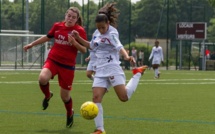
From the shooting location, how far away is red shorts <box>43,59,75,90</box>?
39.7 ft

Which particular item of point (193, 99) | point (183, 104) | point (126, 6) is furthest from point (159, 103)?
point (126, 6)

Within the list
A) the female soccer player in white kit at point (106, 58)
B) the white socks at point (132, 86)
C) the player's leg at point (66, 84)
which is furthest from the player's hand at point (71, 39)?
the player's leg at point (66, 84)

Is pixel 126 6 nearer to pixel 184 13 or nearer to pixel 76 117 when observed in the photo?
pixel 184 13

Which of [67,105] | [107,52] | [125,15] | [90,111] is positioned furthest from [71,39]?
[125,15]

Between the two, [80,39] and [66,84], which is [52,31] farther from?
[80,39]

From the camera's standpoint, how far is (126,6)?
71.8 meters

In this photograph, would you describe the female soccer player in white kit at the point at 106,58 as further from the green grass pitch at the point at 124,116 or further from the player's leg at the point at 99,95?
the green grass pitch at the point at 124,116

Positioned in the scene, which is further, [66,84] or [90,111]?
[66,84]

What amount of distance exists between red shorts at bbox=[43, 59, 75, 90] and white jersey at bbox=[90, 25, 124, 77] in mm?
1562

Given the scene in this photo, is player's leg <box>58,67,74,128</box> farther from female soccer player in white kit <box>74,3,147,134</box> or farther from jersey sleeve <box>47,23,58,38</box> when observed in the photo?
female soccer player in white kit <box>74,3,147,134</box>

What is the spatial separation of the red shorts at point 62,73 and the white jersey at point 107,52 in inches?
61.5

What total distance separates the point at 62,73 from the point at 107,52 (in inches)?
69.4

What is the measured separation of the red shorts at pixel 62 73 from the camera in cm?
1209

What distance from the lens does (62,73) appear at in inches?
478
